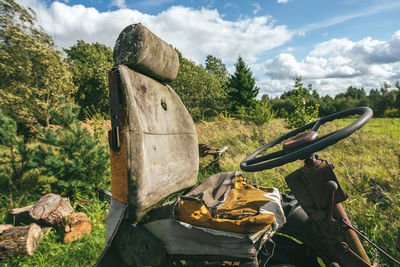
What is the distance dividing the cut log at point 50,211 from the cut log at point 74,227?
0.30 ft

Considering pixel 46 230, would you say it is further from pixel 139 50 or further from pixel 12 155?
pixel 139 50

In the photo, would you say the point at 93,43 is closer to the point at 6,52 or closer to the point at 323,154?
the point at 6,52

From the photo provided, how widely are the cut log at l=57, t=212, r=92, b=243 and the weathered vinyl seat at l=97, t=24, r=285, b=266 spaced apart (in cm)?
211

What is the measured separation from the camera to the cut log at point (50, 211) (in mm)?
2953

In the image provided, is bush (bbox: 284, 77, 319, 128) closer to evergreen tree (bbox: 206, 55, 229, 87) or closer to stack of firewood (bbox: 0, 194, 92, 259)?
stack of firewood (bbox: 0, 194, 92, 259)

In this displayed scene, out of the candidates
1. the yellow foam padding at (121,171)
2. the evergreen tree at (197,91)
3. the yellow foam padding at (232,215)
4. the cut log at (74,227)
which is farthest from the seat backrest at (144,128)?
the evergreen tree at (197,91)

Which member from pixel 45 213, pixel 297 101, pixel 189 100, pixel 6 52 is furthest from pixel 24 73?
pixel 189 100

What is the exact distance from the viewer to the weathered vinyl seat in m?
0.98

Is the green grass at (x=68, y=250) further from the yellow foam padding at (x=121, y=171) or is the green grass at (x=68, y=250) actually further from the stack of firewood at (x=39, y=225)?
the yellow foam padding at (x=121, y=171)

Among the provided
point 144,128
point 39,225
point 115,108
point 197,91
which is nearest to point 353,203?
point 144,128

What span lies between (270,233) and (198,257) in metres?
0.34

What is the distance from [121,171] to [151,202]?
23 centimetres

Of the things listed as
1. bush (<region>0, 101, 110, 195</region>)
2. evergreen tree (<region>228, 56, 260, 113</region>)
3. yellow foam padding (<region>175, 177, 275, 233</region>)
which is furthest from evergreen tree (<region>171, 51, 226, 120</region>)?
yellow foam padding (<region>175, 177, 275, 233</region>)

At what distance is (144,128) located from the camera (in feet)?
3.90
